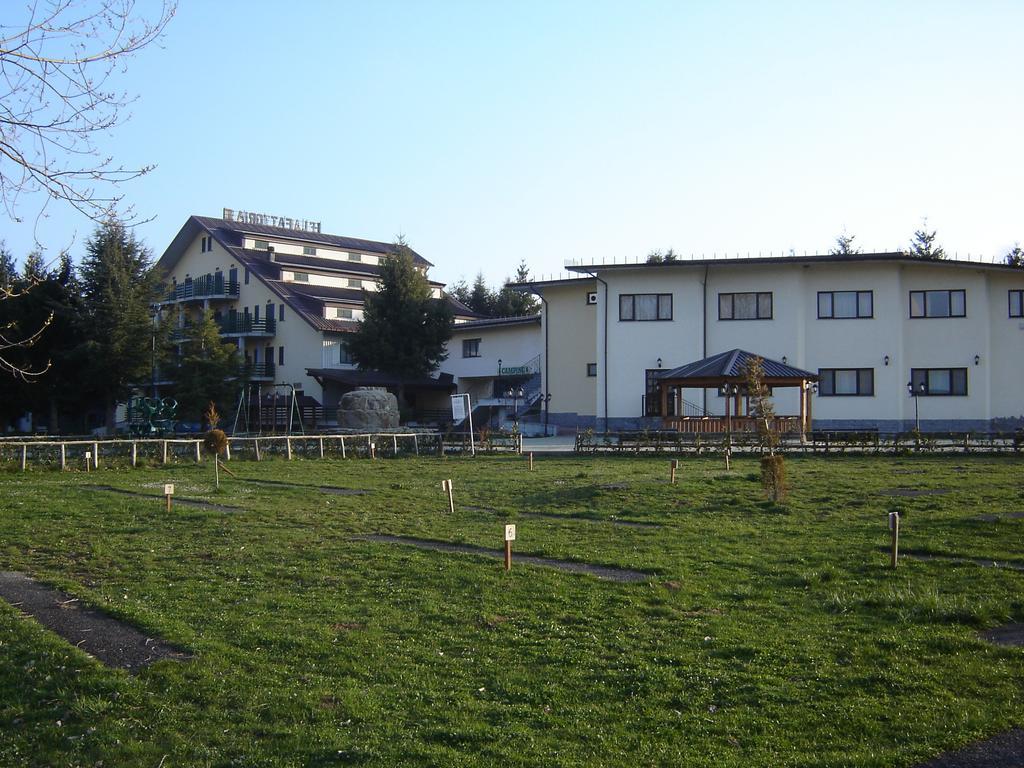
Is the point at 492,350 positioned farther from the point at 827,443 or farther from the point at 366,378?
the point at 827,443

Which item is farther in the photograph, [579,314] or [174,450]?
[579,314]

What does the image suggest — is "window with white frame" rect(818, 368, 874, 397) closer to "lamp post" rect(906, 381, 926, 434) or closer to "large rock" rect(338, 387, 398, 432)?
"lamp post" rect(906, 381, 926, 434)

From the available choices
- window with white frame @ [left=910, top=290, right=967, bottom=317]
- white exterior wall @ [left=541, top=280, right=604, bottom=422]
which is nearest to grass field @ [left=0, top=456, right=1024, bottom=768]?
window with white frame @ [left=910, top=290, right=967, bottom=317]

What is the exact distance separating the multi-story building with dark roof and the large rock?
12.0m

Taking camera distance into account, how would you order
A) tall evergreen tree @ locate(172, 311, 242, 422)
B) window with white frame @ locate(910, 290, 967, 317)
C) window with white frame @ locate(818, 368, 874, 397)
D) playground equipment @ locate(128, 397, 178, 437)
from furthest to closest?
tall evergreen tree @ locate(172, 311, 242, 422) < playground equipment @ locate(128, 397, 178, 437) < window with white frame @ locate(818, 368, 874, 397) < window with white frame @ locate(910, 290, 967, 317)

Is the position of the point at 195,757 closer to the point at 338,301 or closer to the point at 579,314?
the point at 579,314

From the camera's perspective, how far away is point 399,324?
57.2 metres

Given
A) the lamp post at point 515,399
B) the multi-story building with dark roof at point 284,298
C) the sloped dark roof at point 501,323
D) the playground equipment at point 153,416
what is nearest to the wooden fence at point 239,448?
the playground equipment at point 153,416

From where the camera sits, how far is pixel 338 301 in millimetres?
63281

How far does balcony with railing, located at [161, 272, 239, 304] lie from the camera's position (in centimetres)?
6512

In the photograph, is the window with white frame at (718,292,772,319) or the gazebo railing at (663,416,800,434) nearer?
the gazebo railing at (663,416,800,434)

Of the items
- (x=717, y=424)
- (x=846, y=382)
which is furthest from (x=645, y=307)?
(x=846, y=382)

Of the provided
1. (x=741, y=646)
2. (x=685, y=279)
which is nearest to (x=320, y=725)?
(x=741, y=646)

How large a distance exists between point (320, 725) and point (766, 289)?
39.9 m
